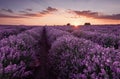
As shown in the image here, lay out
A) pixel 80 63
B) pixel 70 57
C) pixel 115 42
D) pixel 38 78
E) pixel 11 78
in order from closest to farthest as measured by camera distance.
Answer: pixel 11 78 < pixel 80 63 < pixel 70 57 < pixel 38 78 < pixel 115 42

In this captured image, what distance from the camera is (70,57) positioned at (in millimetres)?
5699

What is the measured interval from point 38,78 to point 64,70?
7.14ft

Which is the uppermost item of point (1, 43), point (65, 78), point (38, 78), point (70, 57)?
point (1, 43)

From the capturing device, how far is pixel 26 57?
5.88 meters

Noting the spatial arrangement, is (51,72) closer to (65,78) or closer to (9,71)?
(65,78)

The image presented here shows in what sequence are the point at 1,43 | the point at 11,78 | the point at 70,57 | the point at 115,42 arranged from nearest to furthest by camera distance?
the point at 11,78
the point at 70,57
the point at 1,43
the point at 115,42

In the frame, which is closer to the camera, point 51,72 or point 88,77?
point 88,77

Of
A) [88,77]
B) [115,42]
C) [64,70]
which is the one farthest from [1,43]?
[115,42]

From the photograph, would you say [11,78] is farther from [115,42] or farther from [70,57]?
[115,42]

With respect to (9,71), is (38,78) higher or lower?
lower

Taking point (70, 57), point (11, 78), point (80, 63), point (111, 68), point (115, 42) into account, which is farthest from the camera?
point (115, 42)

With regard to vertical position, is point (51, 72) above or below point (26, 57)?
below

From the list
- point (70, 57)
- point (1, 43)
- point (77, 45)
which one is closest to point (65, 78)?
point (70, 57)

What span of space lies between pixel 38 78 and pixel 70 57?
2.51 meters
